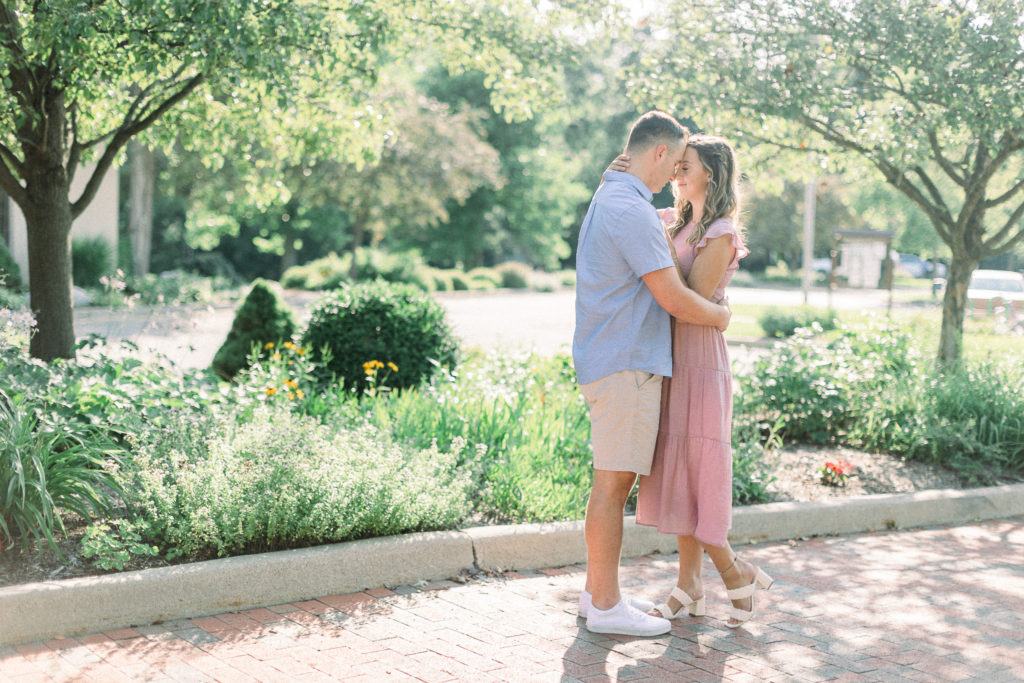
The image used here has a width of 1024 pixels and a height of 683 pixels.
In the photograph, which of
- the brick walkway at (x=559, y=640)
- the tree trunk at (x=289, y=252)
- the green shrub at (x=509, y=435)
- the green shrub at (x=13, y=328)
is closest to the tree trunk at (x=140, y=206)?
the tree trunk at (x=289, y=252)

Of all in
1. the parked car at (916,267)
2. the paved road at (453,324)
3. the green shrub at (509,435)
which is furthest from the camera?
the parked car at (916,267)

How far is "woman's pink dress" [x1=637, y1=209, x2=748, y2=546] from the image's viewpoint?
404cm

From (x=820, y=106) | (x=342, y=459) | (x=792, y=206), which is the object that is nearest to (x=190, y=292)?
(x=820, y=106)

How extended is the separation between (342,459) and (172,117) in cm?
404

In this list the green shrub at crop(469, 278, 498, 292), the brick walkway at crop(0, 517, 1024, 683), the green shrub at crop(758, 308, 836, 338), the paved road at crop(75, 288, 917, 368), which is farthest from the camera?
the green shrub at crop(469, 278, 498, 292)

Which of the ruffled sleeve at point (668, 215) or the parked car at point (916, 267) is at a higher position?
the ruffled sleeve at point (668, 215)

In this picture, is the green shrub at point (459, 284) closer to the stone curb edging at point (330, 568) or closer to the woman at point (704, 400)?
the stone curb edging at point (330, 568)

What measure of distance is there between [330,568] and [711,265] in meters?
2.13

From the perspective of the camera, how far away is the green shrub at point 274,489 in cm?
443

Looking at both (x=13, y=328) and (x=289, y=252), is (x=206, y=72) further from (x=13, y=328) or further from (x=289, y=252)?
(x=289, y=252)

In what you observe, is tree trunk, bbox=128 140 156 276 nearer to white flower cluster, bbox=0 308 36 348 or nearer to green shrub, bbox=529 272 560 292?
green shrub, bbox=529 272 560 292

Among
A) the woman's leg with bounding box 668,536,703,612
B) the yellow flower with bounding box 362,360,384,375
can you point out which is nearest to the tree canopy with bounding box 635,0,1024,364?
the yellow flower with bounding box 362,360,384,375

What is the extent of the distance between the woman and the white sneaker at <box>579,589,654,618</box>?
0.35m

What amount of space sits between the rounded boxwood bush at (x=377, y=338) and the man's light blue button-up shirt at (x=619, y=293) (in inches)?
156
